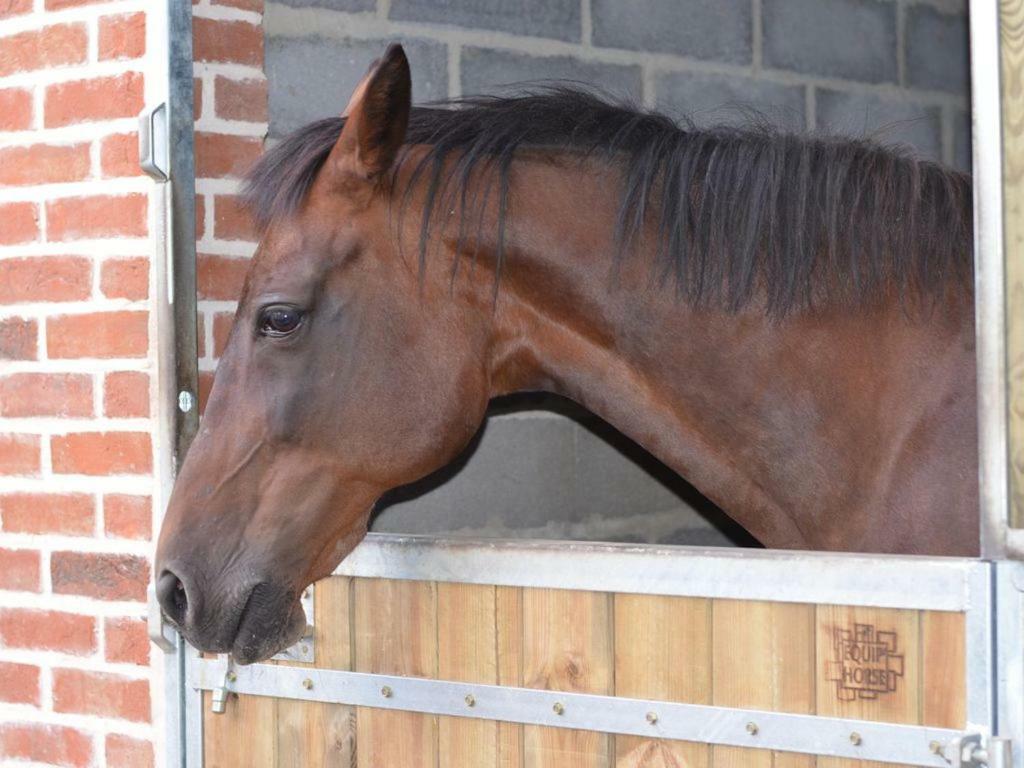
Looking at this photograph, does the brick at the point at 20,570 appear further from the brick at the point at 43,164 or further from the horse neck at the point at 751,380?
the horse neck at the point at 751,380

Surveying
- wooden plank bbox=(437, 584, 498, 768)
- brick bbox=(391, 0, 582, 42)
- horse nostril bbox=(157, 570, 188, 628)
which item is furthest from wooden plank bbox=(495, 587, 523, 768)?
brick bbox=(391, 0, 582, 42)

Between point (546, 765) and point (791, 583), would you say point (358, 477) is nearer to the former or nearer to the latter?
point (546, 765)

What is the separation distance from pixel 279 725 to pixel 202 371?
629mm

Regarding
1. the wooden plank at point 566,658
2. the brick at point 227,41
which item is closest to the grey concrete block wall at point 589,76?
the brick at point 227,41

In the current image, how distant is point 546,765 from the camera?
6.10ft

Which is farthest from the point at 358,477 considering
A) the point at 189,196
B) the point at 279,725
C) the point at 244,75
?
the point at 244,75

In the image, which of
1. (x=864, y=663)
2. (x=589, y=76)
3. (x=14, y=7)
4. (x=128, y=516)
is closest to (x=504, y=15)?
(x=589, y=76)

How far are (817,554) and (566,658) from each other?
16.1 inches

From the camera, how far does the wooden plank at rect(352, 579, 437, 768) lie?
6.61ft

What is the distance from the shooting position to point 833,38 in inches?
155

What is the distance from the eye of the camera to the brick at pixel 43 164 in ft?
7.98

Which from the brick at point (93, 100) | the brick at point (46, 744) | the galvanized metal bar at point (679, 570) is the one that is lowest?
the brick at point (46, 744)

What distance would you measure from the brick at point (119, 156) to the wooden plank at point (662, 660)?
1181 mm

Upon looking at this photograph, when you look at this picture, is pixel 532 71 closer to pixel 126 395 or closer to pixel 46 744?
pixel 126 395
